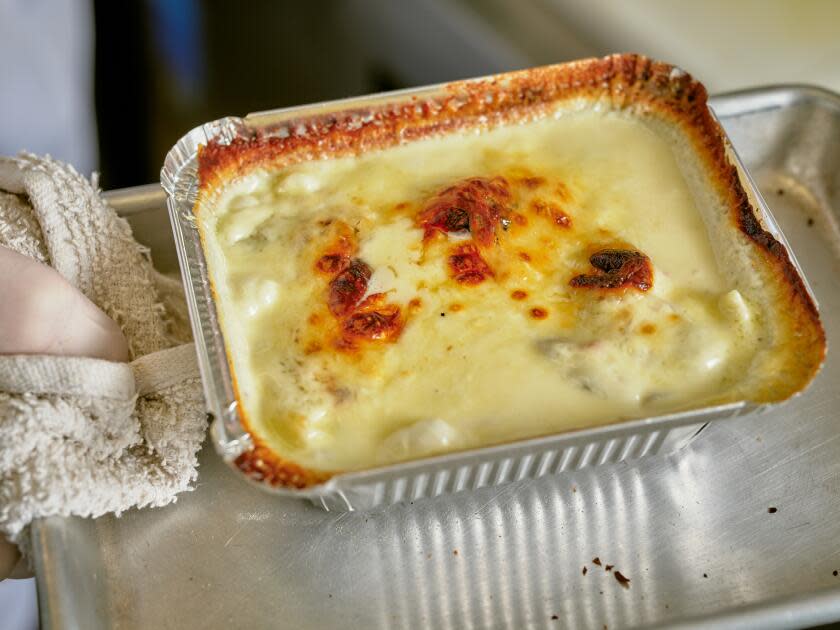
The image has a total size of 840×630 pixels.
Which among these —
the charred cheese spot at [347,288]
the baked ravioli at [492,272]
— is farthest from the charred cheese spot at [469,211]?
the charred cheese spot at [347,288]

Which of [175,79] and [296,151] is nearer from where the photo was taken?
[296,151]

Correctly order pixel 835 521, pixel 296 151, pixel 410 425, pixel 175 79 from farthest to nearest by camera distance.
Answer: pixel 175 79 < pixel 296 151 < pixel 835 521 < pixel 410 425

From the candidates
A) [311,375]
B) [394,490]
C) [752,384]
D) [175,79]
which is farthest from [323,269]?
[175,79]

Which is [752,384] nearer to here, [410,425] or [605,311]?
[605,311]

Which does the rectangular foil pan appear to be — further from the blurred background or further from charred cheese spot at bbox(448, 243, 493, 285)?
the blurred background

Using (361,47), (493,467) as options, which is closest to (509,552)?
(493,467)

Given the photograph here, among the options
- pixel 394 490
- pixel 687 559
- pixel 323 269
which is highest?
pixel 323 269

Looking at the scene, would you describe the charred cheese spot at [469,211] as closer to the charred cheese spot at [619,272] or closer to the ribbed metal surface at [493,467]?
the charred cheese spot at [619,272]

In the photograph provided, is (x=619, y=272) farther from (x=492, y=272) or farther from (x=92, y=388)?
(x=92, y=388)
